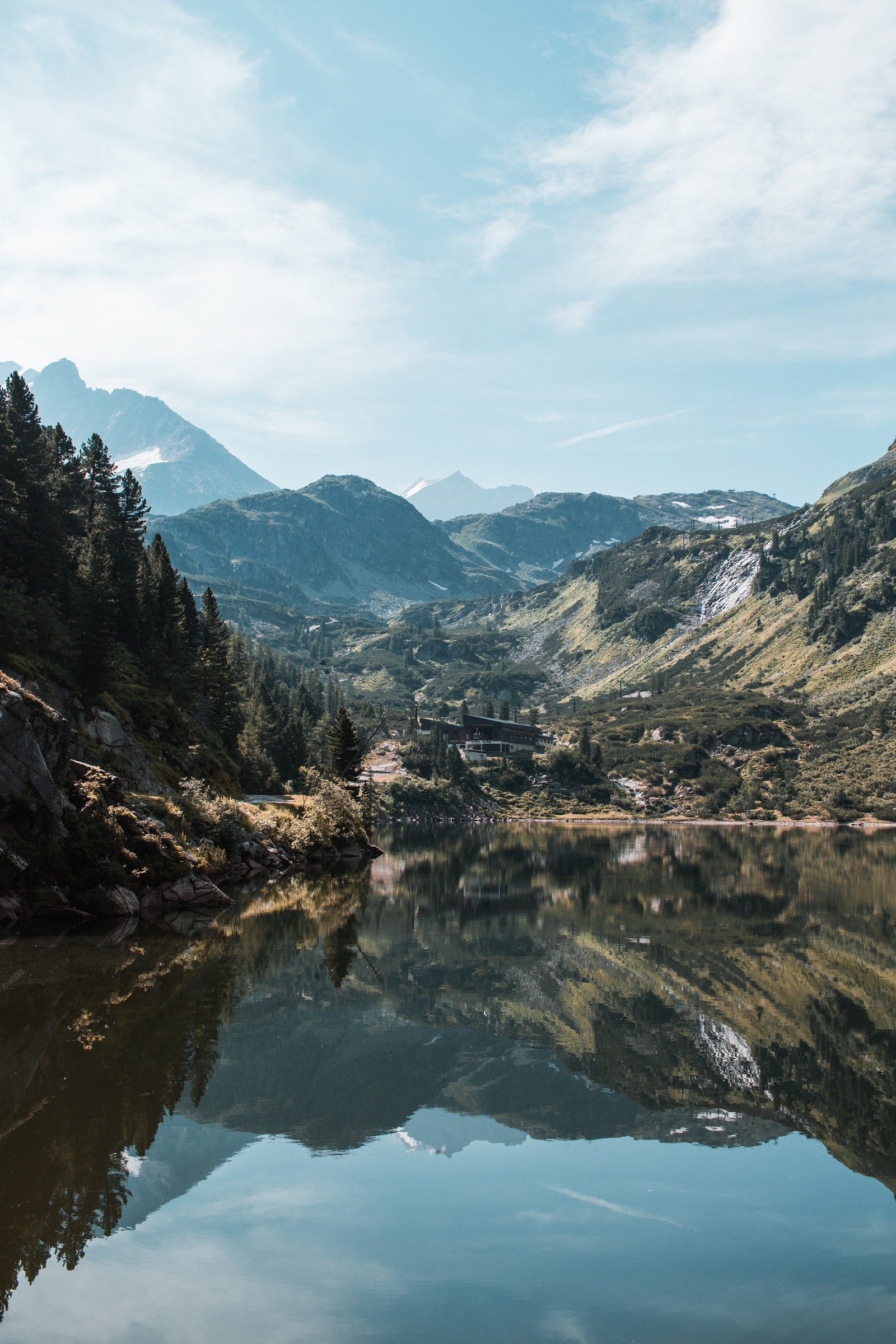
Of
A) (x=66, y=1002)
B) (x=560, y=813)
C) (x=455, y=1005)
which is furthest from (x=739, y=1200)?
(x=560, y=813)

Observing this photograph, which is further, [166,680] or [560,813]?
[560,813]

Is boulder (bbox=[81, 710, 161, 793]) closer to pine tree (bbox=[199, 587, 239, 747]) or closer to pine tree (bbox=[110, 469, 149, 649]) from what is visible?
pine tree (bbox=[110, 469, 149, 649])

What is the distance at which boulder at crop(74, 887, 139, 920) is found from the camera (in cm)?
4400

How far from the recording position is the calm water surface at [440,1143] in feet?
41.3

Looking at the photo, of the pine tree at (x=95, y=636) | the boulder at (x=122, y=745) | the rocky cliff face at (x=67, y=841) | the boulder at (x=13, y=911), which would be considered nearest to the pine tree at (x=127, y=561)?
the pine tree at (x=95, y=636)

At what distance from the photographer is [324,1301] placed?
1260 cm

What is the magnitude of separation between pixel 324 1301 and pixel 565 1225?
4.99m

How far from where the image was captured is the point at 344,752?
9962 centimetres

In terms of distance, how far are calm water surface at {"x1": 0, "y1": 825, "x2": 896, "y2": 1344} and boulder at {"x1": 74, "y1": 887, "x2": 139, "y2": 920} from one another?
3.38 m

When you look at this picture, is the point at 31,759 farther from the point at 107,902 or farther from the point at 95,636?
the point at 95,636

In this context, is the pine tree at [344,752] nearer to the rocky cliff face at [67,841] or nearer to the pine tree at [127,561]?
the pine tree at [127,561]

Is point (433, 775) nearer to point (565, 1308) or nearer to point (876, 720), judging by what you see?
point (876, 720)

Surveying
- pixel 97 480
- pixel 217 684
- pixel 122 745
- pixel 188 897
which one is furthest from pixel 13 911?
pixel 97 480

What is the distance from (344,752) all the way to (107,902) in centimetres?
5544
